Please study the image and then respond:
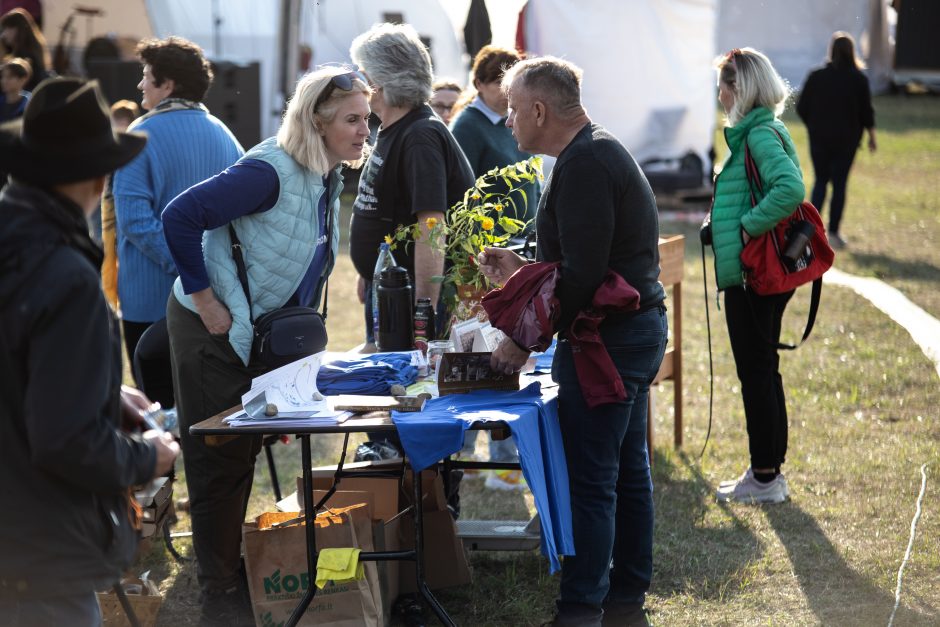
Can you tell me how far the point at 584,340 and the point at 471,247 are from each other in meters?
0.64

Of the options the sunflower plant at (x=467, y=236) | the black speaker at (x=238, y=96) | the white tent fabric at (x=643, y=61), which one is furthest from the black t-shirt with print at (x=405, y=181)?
the black speaker at (x=238, y=96)

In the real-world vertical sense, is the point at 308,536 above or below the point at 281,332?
below

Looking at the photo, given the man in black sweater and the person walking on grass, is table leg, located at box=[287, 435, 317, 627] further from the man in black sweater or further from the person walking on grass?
the person walking on grass

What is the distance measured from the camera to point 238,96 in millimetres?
12031

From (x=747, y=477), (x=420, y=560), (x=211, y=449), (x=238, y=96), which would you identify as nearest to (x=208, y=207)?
(x=211, y=449)

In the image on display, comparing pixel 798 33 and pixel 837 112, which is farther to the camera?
pixel 798 33

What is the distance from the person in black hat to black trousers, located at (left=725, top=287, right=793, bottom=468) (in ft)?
8.96

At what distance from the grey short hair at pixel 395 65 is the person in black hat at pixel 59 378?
1915mm

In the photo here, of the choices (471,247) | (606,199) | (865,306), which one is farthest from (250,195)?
(865,306)

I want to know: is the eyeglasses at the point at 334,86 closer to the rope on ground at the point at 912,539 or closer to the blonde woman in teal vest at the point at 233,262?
the blonde woman in teal vest at the point at 233,262

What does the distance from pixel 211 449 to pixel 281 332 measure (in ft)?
1.55

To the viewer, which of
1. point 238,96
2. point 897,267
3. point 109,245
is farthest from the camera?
point 238,96

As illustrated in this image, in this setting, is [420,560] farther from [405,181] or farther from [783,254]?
[783,254]

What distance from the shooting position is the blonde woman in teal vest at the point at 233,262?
A: 307cm
